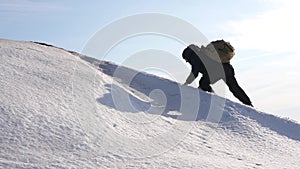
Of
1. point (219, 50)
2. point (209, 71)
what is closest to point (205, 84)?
point (209, 71)

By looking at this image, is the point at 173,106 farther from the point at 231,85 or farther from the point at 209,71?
the point at 231,85

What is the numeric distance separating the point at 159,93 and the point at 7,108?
537 centimetres

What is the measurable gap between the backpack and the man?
111 mm

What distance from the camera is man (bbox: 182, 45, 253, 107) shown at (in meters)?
13.9

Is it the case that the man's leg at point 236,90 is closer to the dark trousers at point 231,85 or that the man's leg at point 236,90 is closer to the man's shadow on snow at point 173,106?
the dark trousers at point 231,85

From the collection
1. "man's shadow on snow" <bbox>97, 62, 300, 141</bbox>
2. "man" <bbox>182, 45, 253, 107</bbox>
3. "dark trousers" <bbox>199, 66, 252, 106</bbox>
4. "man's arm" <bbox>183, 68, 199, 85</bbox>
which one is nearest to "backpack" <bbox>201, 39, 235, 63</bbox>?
"man" <bbox>182, 45, 253, 107</bbox>

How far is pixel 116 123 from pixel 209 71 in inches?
233

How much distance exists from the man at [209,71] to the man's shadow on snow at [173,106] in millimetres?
958

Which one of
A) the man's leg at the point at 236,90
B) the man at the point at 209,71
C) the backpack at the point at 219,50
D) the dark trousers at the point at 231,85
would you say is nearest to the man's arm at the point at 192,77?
the man at the point at 209,71

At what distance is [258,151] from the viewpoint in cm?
947

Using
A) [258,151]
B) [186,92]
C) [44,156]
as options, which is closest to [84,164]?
[44,156]

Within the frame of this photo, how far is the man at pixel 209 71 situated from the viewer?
13875 mm

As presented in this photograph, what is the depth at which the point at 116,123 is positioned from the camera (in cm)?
877

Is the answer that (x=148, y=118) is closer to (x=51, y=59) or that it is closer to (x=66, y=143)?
(x=66, y=143)
